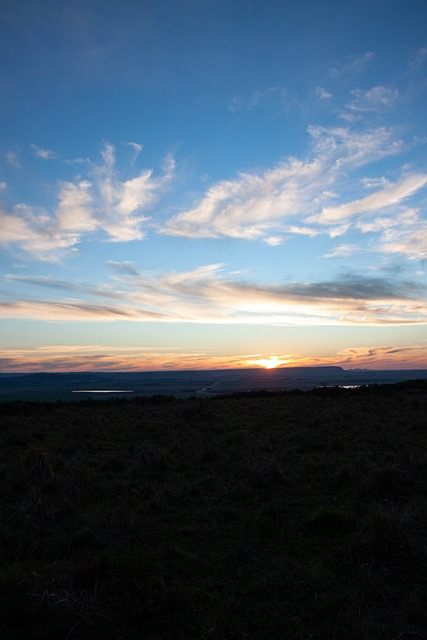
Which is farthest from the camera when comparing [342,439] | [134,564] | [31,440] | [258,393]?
[258,393]

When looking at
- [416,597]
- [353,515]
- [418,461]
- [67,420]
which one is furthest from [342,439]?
[67,420]

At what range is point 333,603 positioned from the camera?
545 centimetres

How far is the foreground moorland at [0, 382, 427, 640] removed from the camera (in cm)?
514

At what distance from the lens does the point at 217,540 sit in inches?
304

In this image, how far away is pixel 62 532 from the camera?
8141 millimetres

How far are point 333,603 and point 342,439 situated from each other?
447 inches

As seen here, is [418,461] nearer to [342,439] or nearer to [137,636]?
[342,439]

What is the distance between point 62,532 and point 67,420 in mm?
17756

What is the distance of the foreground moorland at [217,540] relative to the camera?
5.14m

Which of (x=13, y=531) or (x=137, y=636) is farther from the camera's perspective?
(x=13, y=531)

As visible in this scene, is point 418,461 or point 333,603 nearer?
point 333,603

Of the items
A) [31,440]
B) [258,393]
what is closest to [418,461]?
[31,440]

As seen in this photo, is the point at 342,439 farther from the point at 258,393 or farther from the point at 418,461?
the point at 258,393

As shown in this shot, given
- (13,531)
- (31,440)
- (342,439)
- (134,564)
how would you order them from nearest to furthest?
(134,564), (13,531), (342,439), (31,440)
